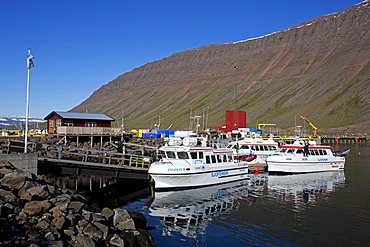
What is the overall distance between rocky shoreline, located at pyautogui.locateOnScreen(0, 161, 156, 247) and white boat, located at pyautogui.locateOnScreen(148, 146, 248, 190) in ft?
37.7

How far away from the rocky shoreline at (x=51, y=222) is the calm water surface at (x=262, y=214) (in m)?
2.71

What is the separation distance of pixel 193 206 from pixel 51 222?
13870 millimetres

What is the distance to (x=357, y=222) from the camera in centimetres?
2317

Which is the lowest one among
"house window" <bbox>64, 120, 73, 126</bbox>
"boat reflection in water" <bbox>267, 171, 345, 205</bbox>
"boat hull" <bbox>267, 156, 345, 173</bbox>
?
"boat reflection in water" <bbox>267, 171, 345, 205</bbox>

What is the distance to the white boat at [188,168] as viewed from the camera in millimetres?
31422

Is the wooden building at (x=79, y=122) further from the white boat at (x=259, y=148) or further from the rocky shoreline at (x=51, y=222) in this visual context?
the rocky shoreline at (x=51, y=222)

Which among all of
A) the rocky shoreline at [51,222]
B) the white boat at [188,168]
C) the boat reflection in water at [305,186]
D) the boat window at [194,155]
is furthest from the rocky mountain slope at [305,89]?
the rocky shoreline at [51,222]

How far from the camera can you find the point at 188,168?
32344mm

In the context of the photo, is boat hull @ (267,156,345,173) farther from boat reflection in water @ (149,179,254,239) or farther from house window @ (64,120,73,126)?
Answer: house window @ (64,120,73,126)

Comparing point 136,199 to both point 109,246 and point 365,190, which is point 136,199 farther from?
point 365,190

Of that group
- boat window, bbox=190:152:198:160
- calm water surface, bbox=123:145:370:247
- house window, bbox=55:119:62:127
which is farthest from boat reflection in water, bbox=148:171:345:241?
house window, bbox=55:119:62:127

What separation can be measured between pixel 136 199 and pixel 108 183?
665cm

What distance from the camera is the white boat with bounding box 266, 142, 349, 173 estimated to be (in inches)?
1759

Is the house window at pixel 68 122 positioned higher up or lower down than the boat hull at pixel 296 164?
higher up
